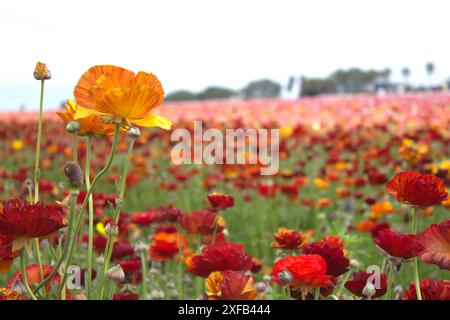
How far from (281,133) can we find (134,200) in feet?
4.87

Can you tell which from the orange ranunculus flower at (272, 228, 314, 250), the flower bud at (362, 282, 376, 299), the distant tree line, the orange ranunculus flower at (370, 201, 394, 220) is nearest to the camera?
the flower bud at (362, 282, 376, 299)

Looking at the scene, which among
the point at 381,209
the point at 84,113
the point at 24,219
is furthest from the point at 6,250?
the point at 381,209

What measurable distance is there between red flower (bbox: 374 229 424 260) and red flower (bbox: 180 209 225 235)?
0.33 metres

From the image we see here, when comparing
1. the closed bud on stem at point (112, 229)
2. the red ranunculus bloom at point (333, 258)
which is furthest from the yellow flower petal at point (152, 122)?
the red ranunculus bloom at point (333, 258)

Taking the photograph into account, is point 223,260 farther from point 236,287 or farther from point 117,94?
point 117,94

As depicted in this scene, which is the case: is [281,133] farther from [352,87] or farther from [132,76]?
[352,87]

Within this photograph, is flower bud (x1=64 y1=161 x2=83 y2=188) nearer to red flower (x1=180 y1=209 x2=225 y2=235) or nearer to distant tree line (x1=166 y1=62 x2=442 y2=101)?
red flower (x1=180 y1=209 x2=225 y2=235)

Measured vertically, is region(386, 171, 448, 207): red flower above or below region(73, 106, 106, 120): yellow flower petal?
below

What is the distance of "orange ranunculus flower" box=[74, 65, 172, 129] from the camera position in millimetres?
627

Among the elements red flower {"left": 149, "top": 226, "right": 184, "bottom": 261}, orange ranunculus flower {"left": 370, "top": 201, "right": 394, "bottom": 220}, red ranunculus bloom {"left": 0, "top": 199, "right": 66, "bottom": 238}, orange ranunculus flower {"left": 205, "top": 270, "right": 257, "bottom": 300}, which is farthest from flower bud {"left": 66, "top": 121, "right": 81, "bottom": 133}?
orange ranunculus flower {"left": 370, "top": 201, "right": 394, "bottom": 220}

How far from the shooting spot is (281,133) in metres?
4.28
